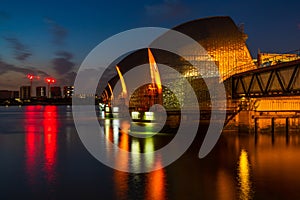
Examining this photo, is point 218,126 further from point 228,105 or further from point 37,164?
point 37,164

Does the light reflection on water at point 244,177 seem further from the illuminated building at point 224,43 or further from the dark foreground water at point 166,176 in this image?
the illuminated building at point 224,43

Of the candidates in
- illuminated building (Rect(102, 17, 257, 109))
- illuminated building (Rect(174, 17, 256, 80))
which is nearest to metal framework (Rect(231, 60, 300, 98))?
illuminated building (Rect(102, 17, 257, 109))

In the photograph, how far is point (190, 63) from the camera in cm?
5903

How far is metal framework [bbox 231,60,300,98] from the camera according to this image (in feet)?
103

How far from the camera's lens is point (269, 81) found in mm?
35281

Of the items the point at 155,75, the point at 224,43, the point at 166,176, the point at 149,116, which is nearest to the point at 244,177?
the point at 166,176

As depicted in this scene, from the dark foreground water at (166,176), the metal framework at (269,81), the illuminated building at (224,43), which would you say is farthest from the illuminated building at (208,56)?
the dark foreground water at (166,176)

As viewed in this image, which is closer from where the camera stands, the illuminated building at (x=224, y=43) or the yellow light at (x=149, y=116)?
the yellow light at (x=149, y=116)

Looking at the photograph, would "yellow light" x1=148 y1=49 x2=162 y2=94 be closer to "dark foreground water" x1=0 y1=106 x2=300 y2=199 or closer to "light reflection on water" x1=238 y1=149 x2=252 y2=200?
"dark foreground water" x1=0 y1=106 x2=300 y2=199

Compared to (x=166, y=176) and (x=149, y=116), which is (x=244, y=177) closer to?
Result: (x=166, y=176)

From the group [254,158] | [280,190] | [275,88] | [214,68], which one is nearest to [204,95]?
[214,68]

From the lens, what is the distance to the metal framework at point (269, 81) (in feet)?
103

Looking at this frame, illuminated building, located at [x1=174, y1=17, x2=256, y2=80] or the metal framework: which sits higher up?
illuminated building, located at [x1=174, y1=17, x2=256, y2=80]

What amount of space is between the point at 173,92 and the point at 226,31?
1264 cm
